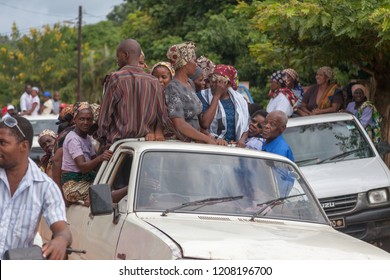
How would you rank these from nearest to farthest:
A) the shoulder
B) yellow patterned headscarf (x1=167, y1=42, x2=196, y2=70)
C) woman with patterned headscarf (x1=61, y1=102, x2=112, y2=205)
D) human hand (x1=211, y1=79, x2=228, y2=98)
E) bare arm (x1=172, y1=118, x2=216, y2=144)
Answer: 1. bare arm (x1=172, y1=118, x2=216, y2=144)
2. woman with patterned headscarf (x1=61, y1=102, x2=112, y2=205)
3. the shoulder
4. yellow patterned headscarf (x1=167, y1=42, x2=196, y2=70)
5. human hand (x1=211, y1=79, x2=228, y2=98)

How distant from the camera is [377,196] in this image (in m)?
11.2

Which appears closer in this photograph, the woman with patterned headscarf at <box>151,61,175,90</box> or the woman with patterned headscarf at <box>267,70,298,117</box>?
the woman with patterned headscarf at <box>151,61,175,90</box>

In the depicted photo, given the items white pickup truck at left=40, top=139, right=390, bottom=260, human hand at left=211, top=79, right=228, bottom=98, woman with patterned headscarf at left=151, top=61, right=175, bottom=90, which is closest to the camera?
white pickup truck at left=40, top=139, right=390, bottom=260

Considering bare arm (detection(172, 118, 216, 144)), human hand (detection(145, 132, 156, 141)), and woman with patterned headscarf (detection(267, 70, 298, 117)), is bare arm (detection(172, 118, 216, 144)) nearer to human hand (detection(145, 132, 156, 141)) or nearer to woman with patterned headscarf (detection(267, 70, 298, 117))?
human hand (detection(145, 132, 156, 141))

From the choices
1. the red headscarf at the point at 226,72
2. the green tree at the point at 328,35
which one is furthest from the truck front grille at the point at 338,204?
the green tree at the point at 328,35

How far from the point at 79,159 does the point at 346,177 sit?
3372mm

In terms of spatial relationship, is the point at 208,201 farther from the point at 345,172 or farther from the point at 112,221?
the point at 345,172

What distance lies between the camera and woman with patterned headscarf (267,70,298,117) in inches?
541

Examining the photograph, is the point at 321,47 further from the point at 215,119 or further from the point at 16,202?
the point at 16,202

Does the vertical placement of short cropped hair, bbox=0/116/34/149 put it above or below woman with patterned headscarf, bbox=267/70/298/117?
above

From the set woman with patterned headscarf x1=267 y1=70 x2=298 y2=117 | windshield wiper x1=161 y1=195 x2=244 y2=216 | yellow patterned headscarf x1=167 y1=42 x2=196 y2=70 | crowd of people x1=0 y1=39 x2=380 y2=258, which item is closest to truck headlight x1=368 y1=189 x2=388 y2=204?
crowd of people x1=0 y1=39 x2=380 y2=258

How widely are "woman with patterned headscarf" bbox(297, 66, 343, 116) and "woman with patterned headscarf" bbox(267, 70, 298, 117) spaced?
0.76 m

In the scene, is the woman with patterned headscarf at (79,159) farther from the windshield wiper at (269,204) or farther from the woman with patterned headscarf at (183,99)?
the windshield wiper at (269,204)

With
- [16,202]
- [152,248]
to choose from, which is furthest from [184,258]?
[16,202]
